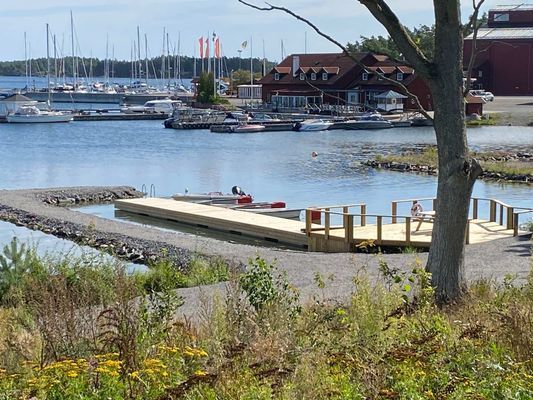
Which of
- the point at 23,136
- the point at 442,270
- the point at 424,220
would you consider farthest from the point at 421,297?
the point at 23,136

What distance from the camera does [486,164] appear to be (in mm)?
58344

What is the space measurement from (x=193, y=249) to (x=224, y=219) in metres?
5.11

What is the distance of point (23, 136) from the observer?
95.1 m

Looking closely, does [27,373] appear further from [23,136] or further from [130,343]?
[23,136]

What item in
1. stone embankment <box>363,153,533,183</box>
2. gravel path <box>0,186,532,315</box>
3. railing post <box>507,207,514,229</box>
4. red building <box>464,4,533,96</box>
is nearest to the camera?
gravel path <box>0,186,532,315</box>

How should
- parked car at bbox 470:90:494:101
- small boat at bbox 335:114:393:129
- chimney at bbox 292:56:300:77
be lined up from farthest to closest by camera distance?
chimney at bbox 292:56:300:77, parked car at bbox 470:90:494:101, small boat at bbox 335:114:393:129

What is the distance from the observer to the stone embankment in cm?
5237

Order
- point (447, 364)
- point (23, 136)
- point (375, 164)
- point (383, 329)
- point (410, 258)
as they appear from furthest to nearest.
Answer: point (23, 136)
point (375, 164)
point (410, 258)
point (383, 329)
point (447, 364)

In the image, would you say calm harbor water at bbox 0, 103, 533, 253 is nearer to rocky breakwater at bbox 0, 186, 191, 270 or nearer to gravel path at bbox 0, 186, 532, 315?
rocky breakwater at bbox 0, 186, 191, 270

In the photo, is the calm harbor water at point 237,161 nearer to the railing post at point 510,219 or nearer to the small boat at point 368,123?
the small boat at point 368,123

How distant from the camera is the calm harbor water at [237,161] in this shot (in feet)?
157


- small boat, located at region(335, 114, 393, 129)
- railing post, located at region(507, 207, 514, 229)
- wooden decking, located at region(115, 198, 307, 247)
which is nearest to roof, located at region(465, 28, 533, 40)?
small boat, located at region(335, 114, 393, 129)

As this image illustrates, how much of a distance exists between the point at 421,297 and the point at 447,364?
124 inches

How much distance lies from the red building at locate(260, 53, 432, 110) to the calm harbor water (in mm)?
9813
